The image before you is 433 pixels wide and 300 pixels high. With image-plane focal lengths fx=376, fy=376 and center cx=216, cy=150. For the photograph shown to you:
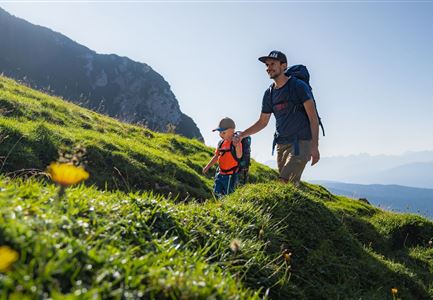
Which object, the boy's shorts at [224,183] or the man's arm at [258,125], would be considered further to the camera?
the boy's shorts at [224,183]

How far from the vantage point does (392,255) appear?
1012 centimetres

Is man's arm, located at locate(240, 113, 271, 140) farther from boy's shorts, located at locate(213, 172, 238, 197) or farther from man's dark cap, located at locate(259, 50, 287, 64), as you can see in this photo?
man's dark cap, located at locate(259, 50, 287, 64)

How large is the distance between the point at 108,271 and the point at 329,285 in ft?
13.6

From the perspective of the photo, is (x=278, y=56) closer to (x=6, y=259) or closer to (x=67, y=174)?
(x=67, y=174)

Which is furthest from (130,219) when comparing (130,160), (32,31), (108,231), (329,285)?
(32,31)

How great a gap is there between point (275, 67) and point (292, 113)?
1.19m

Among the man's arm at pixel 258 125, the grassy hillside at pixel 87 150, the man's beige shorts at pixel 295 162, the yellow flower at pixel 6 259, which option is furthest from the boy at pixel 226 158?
the yellow flower at pixel 6 259

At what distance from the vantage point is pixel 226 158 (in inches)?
420

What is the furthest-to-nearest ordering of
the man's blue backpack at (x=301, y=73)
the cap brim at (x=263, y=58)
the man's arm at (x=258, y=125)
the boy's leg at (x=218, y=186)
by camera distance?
the boy's leg at (x=218, y=186)
the man's arm at (x=258, y=125)
the man's blue backpack at (x=301, y=73)
the cap brim at (x=263, y=58)

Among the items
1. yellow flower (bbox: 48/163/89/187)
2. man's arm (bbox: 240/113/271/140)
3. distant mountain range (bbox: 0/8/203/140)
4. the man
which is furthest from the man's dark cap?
distant mountain range (bbox: 0/8/203/140)

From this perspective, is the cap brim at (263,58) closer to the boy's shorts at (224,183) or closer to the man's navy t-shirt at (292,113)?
the man's navy t-shirt at (292,113)

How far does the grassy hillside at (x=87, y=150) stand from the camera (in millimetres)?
9672

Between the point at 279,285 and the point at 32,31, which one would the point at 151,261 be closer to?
the point at 279,285

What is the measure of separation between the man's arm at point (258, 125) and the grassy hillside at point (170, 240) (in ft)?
9.09
